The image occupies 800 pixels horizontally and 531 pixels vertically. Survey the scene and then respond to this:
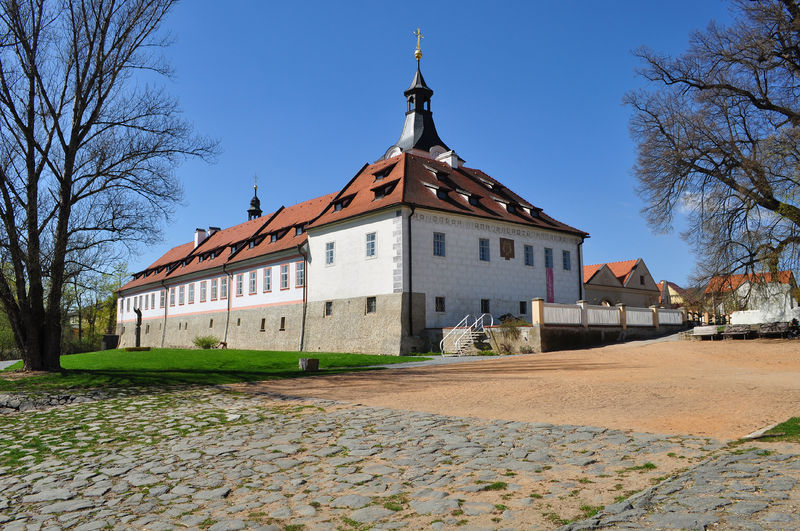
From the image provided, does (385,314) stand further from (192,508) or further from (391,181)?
(192,508)

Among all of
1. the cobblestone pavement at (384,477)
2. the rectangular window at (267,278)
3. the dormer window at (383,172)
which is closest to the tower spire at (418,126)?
the dormer window at (383,172)

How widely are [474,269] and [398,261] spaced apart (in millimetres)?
4742

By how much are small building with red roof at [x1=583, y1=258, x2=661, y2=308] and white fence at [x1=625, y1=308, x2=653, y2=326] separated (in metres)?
14.2

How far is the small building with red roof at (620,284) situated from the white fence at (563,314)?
788 inches

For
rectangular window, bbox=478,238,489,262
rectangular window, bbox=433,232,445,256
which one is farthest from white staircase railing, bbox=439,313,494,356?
rectangular window, bbox=478,238,489,262

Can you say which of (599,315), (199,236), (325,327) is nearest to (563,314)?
(599,315)

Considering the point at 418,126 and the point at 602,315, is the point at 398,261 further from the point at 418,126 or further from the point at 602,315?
the point at 418,126

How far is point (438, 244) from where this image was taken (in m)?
29.2

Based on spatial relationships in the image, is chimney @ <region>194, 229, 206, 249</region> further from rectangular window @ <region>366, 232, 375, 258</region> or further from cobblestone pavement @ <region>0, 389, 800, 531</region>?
cobblestone pavement @ <region>0, 389, 800, 531</region>

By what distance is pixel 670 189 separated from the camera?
2623 centimetres

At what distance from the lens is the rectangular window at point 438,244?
29.0 m

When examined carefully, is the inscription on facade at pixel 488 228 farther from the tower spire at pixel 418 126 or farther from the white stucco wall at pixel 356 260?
the tower spire at pixel 418 126

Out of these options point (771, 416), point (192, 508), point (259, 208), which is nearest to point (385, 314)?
point (771, 416)

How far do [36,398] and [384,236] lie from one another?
17.7m
